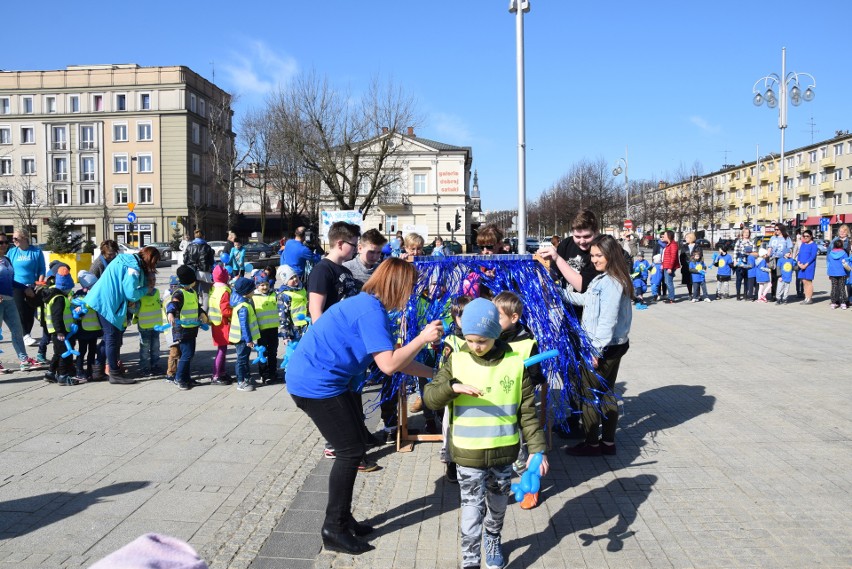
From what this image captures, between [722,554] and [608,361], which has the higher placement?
[608,361]

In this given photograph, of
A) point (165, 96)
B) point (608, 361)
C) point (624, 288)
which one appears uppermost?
point (165, 96)

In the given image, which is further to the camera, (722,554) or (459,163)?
(459,163)

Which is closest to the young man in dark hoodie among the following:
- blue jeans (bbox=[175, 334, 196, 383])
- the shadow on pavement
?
the shadow on pavement

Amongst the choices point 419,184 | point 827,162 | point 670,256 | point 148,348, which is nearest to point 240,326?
point 148,348

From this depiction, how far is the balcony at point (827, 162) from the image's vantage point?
79.6 m

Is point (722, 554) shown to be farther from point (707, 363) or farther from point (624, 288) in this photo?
point (707, 363)

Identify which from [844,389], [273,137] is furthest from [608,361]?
[273,137]

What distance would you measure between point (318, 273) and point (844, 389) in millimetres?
6313

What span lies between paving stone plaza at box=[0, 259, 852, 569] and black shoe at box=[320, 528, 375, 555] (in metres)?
0.06

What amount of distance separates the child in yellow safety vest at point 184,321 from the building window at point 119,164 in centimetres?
6121

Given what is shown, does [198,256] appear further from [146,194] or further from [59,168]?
[59,168]

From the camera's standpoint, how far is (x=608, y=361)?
568 cm

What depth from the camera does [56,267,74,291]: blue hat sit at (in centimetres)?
863

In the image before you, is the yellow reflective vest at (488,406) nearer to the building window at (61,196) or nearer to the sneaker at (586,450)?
the sneaker at (586,450)
